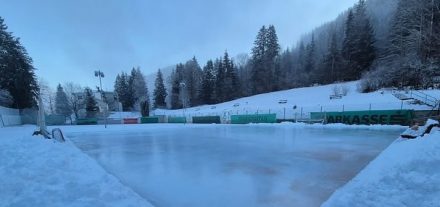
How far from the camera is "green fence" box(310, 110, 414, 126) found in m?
19.6

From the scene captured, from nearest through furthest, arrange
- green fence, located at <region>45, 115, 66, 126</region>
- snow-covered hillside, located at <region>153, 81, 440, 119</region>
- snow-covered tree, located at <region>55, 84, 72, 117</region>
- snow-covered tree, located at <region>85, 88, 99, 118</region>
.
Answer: snow-covered hillside, located at <region>153, 81, 440, 119</region>, green fence, located at <region>45, 115, 66, 126</region>, snow-covered tree, located at <region>85, 88, 99, 118</region>, snow-covered tree, located at <region>55, 84, 72, 117</region>

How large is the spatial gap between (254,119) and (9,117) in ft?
89.4

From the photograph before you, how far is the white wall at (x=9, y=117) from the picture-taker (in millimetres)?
23656

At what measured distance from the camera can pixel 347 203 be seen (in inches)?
156

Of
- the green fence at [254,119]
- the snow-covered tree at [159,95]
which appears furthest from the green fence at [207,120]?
the snow-covered tree at [159,95]

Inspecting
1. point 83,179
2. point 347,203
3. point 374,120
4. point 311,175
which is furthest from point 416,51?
point 83,179

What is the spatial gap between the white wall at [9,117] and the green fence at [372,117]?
30.7 metres

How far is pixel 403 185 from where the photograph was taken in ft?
12.8

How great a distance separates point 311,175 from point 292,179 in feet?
2.15

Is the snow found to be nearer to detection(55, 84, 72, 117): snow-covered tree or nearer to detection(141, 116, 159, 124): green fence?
detection(141, 116, 159, 124): green fence

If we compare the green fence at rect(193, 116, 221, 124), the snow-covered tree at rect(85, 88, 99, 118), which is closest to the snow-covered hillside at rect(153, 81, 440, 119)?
the green fence at rect(193, 116, 221, 124)

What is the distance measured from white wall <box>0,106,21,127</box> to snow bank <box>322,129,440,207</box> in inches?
1133

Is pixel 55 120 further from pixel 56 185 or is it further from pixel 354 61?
pixel 354 61

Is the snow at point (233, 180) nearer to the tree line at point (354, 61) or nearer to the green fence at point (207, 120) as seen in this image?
the tree line at point (354, 61)
